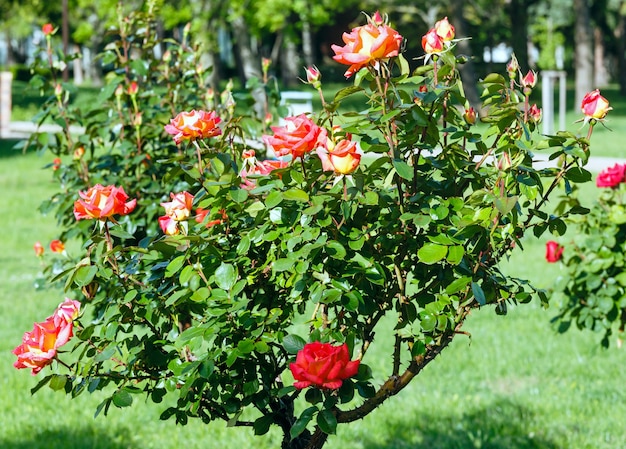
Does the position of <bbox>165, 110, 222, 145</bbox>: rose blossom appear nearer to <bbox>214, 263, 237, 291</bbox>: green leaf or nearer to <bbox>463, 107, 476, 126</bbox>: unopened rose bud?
<bbox>214, 263, 237, 291</bbox>: green leaf


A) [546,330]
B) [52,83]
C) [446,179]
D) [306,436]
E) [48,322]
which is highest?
[52,83]

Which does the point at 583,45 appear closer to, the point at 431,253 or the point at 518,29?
the point at 518,29

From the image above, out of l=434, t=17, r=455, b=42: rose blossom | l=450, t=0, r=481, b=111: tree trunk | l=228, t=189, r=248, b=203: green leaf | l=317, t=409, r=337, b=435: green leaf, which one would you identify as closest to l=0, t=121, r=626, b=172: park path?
l=450, t=0, r=481, b=111: tree trunk

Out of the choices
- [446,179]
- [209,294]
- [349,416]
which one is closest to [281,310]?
[209,294]

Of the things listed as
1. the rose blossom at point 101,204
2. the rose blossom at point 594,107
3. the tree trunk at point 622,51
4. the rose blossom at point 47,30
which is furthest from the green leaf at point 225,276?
the tree trunk at point 622,51

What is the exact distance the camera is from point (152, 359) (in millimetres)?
2348

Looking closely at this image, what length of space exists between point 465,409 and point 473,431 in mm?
304

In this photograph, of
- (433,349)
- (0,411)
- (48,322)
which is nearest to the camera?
(48,322)

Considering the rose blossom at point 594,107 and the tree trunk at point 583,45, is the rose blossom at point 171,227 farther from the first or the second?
the tree trunk at point 583,45

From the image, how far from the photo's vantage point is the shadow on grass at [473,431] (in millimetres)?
4203

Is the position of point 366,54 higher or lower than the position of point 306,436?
higher

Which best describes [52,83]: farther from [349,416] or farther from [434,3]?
[434,3]

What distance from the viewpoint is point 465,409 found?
4.67 m

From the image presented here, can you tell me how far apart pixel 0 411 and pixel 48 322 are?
2.88 meters
